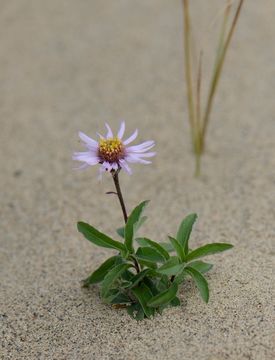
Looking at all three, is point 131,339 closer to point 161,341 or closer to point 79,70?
point 161,341

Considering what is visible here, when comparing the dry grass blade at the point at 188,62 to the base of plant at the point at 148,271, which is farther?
the dry grass blade at the point at 188,62

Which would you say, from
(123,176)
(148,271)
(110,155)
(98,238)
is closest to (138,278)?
(148,271)

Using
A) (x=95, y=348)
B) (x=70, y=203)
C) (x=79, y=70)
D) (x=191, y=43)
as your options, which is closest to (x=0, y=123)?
(x=79, y=70)

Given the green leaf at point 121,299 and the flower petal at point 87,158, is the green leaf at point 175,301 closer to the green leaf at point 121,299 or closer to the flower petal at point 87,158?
the green leaf at point 121,299

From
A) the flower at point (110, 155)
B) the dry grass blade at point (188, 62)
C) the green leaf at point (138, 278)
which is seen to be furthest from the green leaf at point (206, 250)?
the dry grass blade at point (188, 62)

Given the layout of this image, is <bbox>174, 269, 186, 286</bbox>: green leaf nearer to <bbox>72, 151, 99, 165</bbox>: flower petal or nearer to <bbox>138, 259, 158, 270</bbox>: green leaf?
<bbox>138, 259, 158, 270</bbox>: green leaf

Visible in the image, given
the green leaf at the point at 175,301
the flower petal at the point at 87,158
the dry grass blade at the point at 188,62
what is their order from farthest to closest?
the dry grass blade at the point at 188,62 → the green leaf at the point at 175,301 → the flower petal at the point at 87,158

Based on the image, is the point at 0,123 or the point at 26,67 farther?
the point at 26,67
